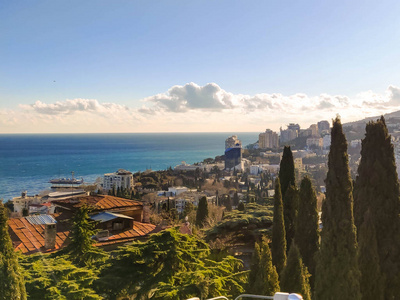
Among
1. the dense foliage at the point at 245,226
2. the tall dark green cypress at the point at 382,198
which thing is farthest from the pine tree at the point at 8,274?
the dense foliage at the point at 245,226

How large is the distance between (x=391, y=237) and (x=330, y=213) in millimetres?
1840

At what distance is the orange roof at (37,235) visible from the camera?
11154mm

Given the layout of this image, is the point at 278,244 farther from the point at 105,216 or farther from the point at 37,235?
the point at 37,235

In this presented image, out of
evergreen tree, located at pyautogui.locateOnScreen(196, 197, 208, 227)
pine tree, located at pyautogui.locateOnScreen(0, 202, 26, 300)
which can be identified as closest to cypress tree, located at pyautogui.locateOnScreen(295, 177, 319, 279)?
pine tree, located at pyautogui.locateOnScreen(0, 202, 26, 300)

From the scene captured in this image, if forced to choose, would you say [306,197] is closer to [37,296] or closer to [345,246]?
[345,246]

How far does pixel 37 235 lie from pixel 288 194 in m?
9.13

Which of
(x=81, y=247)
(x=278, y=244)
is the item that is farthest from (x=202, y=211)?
(x=81, y=247)

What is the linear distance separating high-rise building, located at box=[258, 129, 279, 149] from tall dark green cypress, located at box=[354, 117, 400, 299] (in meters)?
149

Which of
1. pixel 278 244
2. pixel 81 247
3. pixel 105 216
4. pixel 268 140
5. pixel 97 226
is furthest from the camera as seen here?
pixel 268 140

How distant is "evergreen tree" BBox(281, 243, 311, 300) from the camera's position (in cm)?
710

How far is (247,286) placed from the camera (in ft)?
24.7

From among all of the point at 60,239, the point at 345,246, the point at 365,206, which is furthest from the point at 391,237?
the point at 60,239

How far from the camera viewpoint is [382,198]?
7.91m

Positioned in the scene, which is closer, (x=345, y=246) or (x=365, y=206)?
(x=345, y=246)
